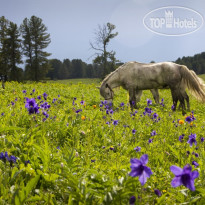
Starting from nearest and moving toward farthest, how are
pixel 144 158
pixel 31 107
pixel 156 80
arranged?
pixel 144 158 → pixel 31 107 → pixel 156 80

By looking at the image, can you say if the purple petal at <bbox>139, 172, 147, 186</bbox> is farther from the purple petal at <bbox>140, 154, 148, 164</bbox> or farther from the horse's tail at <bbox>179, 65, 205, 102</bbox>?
the horse's tail at <bbox>179, 65, 205, 102</bbox>

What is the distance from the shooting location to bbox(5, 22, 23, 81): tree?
59531 millimetres

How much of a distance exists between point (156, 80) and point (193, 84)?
5.39 feet

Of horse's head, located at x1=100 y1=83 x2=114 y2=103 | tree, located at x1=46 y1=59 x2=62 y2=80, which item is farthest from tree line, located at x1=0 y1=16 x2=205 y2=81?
tree, located at x1=46 y1=59 x2=62 y2=80

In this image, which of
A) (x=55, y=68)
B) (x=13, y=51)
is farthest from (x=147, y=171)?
(x=55, y=68)

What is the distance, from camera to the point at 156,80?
10.8 meters

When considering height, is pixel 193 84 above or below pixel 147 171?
above

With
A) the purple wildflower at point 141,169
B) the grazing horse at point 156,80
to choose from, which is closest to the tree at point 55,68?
the grazing horse at point 156,80

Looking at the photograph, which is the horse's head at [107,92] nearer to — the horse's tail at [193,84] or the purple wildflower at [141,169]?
the horse's tail at [193,84]

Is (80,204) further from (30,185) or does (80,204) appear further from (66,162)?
(66,162)

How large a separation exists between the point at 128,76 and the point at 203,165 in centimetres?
843

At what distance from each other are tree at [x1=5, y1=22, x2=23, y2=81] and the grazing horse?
172 feet

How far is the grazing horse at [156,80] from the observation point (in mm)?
9923

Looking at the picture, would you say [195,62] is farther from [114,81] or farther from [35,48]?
[114,81]
